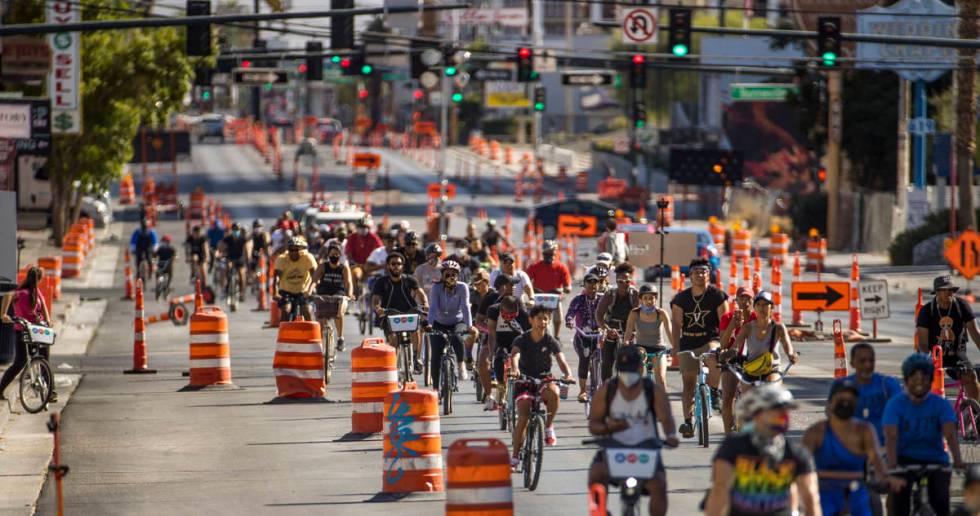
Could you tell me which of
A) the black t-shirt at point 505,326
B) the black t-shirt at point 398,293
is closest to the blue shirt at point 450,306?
the black t-shirt at point 398,293

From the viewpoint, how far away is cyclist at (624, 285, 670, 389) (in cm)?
1947

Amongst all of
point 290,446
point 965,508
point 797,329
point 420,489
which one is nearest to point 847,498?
point 965,508

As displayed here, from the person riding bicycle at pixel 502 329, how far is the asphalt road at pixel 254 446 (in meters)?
0.82

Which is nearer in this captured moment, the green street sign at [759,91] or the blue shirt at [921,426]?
the blue shirt at [921,426]

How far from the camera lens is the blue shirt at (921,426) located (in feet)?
41.0

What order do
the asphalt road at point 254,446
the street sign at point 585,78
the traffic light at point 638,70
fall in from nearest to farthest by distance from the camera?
the asphalt road at point 254,446, the traffic light at point 638,70, the street sign at point 585,78

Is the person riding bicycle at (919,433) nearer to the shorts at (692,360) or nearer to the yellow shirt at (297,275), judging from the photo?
the shorts at (692,360)

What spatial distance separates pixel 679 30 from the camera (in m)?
34.8

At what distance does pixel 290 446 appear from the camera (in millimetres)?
19516

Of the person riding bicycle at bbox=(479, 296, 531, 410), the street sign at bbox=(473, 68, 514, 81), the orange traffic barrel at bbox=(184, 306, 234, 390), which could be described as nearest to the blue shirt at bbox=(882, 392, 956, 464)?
the person riding bicycle at bbox=(479, 296, 531, 410)

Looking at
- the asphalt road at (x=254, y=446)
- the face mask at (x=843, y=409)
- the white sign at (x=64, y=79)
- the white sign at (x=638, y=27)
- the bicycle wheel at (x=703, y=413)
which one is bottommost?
the asphalt road at (x=254, y=446)

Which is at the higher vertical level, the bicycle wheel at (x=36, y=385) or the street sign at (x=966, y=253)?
the street sign at (x=966, y=253)

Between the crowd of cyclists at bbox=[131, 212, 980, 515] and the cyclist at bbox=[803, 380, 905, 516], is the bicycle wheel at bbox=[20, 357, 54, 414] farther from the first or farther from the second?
the cyclist at bbox=[803, 380, 905, 516]

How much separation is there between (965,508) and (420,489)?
7.93 m
